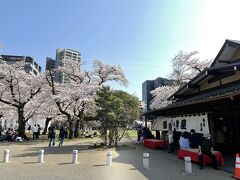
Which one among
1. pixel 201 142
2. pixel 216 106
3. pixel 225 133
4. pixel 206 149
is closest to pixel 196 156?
pixel 206 149

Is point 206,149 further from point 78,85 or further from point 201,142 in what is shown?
point 78,85

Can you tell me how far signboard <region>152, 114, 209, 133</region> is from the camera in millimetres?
12884

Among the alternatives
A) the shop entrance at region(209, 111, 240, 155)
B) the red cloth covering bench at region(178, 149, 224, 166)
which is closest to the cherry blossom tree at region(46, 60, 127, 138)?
the shop entrance at region(209, 111, 240, 155)

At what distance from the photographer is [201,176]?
8.70 meters

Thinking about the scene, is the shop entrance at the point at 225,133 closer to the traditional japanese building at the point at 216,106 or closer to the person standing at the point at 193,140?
the traditional japanese building at the point at 216,106

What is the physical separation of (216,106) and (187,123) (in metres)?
2.99

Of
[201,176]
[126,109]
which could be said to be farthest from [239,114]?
[126,109]

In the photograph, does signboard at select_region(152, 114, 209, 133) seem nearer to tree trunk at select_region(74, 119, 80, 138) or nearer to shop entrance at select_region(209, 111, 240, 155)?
shop entrance at select_region(209, 111, 240, 155)

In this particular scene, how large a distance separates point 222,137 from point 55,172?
10543 mm

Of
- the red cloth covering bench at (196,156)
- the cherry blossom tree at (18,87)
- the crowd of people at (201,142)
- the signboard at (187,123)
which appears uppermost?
the cherry blossom tree at (18,87)

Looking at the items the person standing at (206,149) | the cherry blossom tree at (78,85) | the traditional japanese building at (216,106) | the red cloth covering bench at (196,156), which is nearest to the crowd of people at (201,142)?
the person standing at (206,149)

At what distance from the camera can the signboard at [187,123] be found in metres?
12.9

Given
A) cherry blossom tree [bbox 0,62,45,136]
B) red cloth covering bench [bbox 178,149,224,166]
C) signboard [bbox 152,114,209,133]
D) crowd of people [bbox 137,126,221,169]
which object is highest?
cherry blossom tree [bbox 0,62,45,136]

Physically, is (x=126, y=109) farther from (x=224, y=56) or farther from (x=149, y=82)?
(x=149, y=82)
